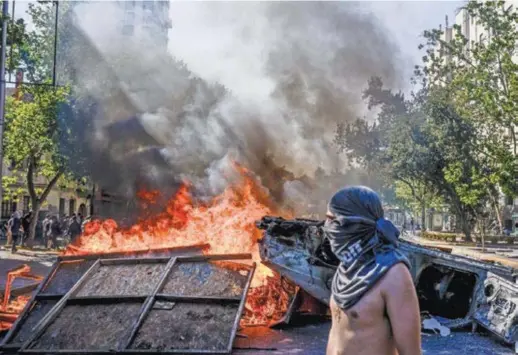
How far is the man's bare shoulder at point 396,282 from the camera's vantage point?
1.94 meters

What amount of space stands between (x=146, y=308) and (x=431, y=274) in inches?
188

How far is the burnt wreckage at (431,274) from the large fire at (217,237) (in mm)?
779

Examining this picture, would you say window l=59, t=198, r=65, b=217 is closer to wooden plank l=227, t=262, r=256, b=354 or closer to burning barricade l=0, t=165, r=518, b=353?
burning barricade l=0, t=165, r=518, b=353

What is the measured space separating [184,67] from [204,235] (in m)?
11.4

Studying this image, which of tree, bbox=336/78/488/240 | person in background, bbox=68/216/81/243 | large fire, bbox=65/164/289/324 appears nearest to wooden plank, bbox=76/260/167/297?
large fire, bbox=65/164/289/324

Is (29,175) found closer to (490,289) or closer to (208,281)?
(208,281)

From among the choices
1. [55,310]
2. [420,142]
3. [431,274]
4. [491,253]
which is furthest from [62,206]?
[431,274]

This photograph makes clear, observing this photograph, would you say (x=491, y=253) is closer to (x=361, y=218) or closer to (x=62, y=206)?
(x=361, y=218)

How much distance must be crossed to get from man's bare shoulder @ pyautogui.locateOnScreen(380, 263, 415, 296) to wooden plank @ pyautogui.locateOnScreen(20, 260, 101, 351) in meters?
5.82

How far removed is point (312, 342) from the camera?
760 centimetres

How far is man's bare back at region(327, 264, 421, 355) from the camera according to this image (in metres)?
1.92

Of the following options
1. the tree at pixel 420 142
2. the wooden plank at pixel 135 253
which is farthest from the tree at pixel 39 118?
the wooden plank at pixel 135 253

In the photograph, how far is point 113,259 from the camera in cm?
A: 819

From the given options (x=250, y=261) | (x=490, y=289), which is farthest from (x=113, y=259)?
(x=490, y=289)
